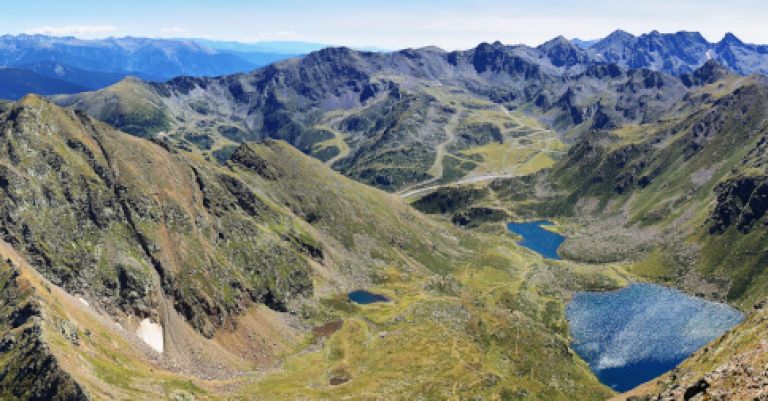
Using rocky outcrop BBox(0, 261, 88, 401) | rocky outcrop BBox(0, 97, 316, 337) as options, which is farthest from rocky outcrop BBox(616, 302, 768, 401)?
rocky outcrop BBox(0, 97, 316, 337)

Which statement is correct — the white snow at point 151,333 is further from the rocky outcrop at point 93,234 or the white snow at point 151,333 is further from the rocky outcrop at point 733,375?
the rocky outcrop at point 733,375

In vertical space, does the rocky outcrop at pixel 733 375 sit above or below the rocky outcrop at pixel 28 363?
above

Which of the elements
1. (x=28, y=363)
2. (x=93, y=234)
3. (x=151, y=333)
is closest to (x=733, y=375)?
(x=28, y=363)

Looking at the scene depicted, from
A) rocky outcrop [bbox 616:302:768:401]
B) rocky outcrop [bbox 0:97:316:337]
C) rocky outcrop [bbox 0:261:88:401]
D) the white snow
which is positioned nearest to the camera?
rocky outcrop [bbox 616:302:768:401]

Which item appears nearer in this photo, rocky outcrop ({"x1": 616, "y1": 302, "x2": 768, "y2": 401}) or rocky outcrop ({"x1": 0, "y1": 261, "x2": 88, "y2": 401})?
rocky outcrop ({"x1": 616, "y1": 302, "x2": 768, "y2": 401})

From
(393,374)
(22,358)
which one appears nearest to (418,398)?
(393,374)

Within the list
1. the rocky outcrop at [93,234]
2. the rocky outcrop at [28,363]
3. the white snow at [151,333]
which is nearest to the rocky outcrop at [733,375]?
the rocky outcrop at [28,363]

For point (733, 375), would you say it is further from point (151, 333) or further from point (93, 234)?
point (93, 234)

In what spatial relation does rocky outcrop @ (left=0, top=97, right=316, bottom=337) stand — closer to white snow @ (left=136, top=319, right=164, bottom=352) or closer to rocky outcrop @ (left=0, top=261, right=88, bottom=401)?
white snow @ (left=136, top=319, right=164, bottom=352)

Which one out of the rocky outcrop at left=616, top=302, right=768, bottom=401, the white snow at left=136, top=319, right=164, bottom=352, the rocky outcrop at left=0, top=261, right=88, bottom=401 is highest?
the rocky outcrop at left=616, top=302, right=768, bottom=401

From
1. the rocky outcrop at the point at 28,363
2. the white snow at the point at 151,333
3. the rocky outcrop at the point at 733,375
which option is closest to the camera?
the rocky outcrop at the point at 733,375
